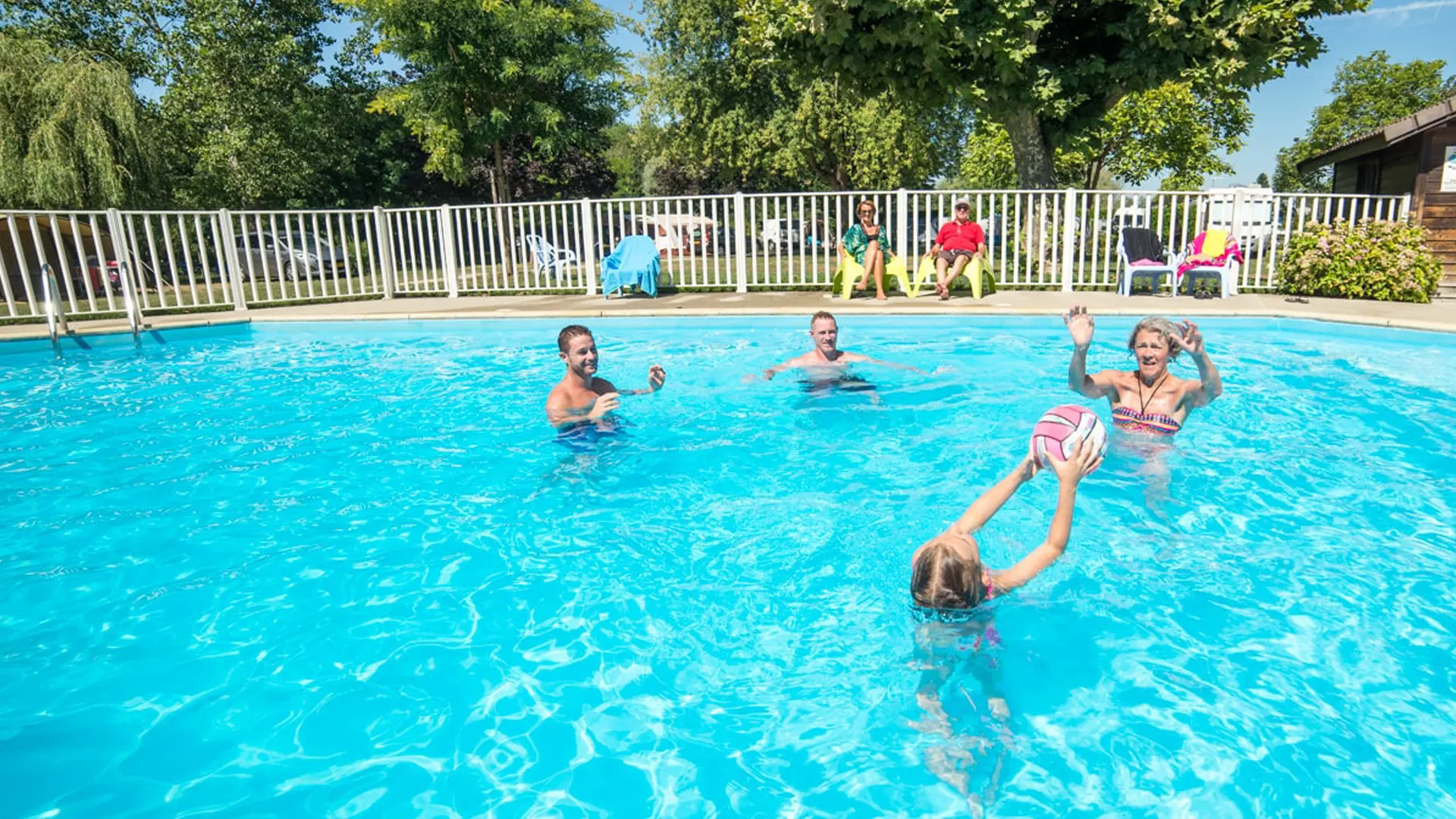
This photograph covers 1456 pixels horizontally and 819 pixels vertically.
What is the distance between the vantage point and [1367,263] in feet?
38.6

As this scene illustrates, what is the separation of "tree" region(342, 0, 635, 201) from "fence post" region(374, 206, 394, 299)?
10.3 meters

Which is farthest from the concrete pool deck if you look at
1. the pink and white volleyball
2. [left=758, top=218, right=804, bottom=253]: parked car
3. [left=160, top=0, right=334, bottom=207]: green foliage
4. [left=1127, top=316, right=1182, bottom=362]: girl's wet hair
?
[left=160, top=0, right=334, bottom=207]: green foliage

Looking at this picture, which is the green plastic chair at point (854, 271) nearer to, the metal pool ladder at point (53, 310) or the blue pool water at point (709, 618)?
the blue pool water at point (709, 618)

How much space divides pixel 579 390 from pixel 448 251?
1065 cm

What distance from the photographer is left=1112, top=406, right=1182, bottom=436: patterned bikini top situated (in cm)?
517

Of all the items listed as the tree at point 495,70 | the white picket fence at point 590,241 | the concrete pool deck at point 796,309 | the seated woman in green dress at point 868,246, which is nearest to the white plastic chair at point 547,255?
the white picket fence at point 590,241

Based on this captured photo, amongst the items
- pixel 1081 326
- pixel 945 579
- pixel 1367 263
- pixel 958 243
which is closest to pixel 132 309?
pixel 958 243

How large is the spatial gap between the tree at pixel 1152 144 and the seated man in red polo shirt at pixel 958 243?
36.5 feet

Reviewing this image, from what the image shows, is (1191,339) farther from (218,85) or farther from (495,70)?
(218,85)

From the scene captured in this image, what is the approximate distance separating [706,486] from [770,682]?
92.1 inches

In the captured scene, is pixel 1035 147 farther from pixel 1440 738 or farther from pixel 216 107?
pixel 216 107

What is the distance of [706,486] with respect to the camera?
18.1ft

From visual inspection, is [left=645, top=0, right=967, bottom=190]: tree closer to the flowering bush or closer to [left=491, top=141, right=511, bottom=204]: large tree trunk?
[left=491, top=141, right=511, bottom=204]: large tree trunk

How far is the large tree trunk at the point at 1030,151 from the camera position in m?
14.0
